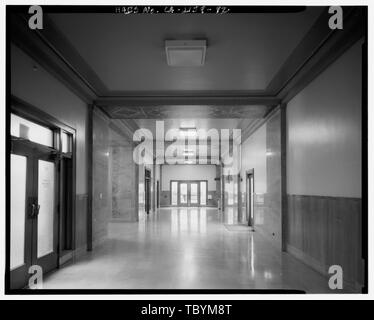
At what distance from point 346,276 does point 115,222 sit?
34.9 feet

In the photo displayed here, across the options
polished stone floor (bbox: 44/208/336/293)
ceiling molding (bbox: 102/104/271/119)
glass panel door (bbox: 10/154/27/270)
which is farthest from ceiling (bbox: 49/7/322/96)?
polished stone floor (bbox: 44/208/336/293)

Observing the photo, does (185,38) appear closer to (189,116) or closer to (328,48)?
(328,48)

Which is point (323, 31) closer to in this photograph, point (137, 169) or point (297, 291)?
point (297, 291)

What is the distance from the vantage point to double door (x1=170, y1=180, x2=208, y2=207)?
2744 centimetres

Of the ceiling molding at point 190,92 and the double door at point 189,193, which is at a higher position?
the ceiling molding at point 190,92

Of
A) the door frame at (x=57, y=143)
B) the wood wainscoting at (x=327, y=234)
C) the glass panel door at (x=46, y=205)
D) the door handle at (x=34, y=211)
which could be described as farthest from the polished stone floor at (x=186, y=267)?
the door handle at (x=34, y=211)

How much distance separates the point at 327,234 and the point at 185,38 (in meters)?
3.78

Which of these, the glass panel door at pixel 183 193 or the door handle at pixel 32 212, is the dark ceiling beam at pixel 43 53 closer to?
the door handle at pixel 32 212

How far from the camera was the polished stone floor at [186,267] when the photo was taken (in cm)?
526

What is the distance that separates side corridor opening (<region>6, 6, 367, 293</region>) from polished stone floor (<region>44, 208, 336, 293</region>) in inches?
1.7

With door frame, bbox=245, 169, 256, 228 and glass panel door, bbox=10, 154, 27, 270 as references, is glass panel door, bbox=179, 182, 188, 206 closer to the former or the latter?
door frame, bbox=245, 169, 256, 228

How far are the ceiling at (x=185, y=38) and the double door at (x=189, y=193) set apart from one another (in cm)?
2022

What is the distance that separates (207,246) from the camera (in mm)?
8680

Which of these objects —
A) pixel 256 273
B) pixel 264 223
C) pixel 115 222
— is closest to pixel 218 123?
pixel 264 223
